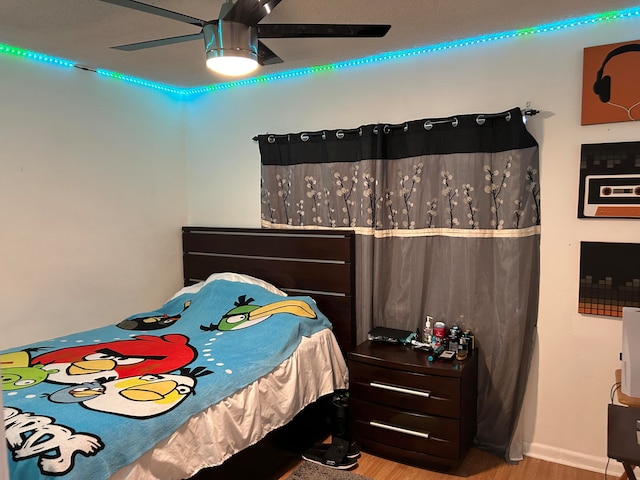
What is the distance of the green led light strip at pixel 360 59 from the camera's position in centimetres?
248

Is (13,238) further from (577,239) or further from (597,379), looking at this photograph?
(597,379)

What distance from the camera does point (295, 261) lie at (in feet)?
11.0

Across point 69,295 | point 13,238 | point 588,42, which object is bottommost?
point 69,295

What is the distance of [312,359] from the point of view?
9.27ft

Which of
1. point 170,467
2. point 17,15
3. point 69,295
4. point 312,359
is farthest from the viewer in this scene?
point 69,295

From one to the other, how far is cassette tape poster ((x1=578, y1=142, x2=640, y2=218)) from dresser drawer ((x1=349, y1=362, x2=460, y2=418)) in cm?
118

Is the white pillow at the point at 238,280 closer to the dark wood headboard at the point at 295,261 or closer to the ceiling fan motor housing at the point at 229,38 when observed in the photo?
the dark wood headboard at the point at 295,261

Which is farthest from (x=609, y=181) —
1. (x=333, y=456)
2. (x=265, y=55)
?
(x=333, y=456)

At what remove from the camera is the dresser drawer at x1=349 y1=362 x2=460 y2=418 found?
8.43 feet

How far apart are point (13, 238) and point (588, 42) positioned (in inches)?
133

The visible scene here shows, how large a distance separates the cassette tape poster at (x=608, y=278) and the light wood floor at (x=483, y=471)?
89 centimetres

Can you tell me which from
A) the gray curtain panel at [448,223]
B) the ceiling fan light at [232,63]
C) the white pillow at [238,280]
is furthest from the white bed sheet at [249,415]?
the ceiling fan light at [232,63]

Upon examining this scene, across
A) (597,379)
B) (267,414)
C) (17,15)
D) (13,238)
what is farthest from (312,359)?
(17,15)

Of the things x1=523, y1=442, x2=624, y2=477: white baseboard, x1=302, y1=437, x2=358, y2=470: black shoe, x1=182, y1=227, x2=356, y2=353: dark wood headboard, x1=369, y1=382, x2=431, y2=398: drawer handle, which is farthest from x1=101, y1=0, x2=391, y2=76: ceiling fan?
x1=523, y1=442, x2=624, y2=477: white baseboard
